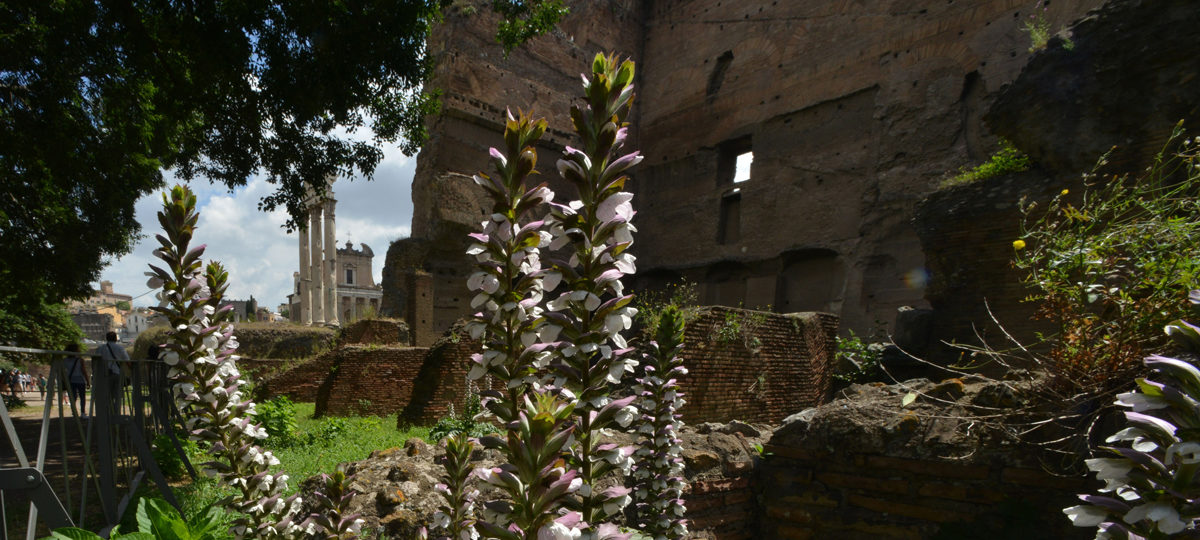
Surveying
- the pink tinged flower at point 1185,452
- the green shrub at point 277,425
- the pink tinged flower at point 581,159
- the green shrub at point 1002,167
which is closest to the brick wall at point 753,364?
the green shrub at point 1002,167

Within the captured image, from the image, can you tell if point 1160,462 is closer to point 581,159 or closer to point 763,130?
point 581,159

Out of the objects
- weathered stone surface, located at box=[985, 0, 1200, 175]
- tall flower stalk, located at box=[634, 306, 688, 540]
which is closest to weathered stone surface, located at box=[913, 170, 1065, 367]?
weathered stone surface, located at box=[985, 0, 1200, 175]

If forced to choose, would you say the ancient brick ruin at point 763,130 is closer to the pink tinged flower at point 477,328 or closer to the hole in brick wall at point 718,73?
the hole in brick wall at point 718,73

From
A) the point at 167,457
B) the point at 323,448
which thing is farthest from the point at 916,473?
the point at 167,457

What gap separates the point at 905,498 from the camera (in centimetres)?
327

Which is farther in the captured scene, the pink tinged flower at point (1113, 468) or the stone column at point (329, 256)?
the stone column at point (329, 256)

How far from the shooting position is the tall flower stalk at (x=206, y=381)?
2.07m

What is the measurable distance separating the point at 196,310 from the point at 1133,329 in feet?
14.4

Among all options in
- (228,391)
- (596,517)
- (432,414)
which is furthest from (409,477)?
(432,414)

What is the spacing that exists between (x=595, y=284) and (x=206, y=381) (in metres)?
1.75

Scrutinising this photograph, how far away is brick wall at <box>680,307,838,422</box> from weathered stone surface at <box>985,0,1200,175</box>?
15.2 feet

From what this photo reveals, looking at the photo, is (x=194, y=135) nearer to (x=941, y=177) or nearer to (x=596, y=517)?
(x=596, y=517)

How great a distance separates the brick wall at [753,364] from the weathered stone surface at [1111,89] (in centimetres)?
462

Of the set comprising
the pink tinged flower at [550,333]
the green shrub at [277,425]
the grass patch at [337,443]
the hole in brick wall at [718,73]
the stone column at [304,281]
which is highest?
the hole in brick wall at [718,73]
